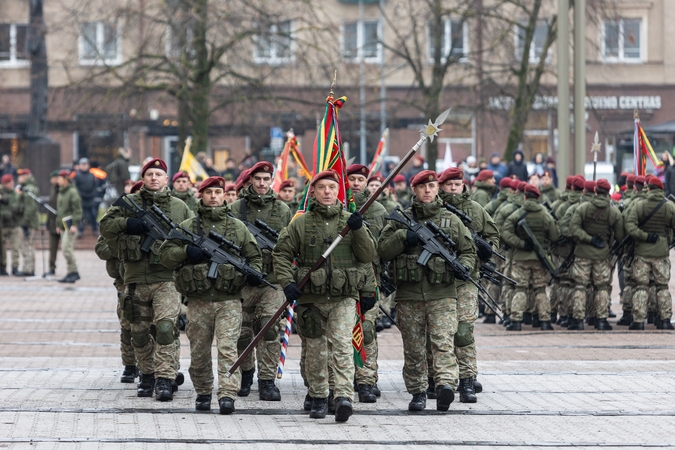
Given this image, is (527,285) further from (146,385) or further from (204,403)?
(204,403)

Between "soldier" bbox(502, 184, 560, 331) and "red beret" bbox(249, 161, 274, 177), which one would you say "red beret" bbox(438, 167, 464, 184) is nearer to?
"red beret" bbox(249, 161, 274, 177)

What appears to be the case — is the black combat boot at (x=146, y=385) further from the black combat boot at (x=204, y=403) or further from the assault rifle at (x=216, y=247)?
the assault rifle at (x=216, y=247)

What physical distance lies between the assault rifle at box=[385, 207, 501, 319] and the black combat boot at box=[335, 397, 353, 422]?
1.28 m

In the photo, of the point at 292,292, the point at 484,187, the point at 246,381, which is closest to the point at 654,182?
the point at 484,187

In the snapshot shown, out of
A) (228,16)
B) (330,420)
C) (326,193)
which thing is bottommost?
(330,420)

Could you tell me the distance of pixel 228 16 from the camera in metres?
29.6

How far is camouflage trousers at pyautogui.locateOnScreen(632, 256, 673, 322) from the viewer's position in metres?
15.9

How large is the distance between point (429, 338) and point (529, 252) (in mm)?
5801

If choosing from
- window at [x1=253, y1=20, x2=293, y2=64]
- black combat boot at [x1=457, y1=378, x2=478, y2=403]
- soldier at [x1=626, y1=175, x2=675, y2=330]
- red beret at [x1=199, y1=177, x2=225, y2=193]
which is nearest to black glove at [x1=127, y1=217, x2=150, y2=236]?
red beret at [x1=199, y1=177, x2=225, y2=193]

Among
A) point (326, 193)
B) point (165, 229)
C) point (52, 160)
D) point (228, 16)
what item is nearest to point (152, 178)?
point (165, 229)

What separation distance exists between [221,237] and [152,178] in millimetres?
1119

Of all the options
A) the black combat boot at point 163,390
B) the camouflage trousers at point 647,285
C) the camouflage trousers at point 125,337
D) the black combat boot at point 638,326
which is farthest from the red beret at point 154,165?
the black combat boot at point 638,326

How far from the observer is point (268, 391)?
1068cm

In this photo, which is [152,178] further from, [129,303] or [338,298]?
[338,298]
